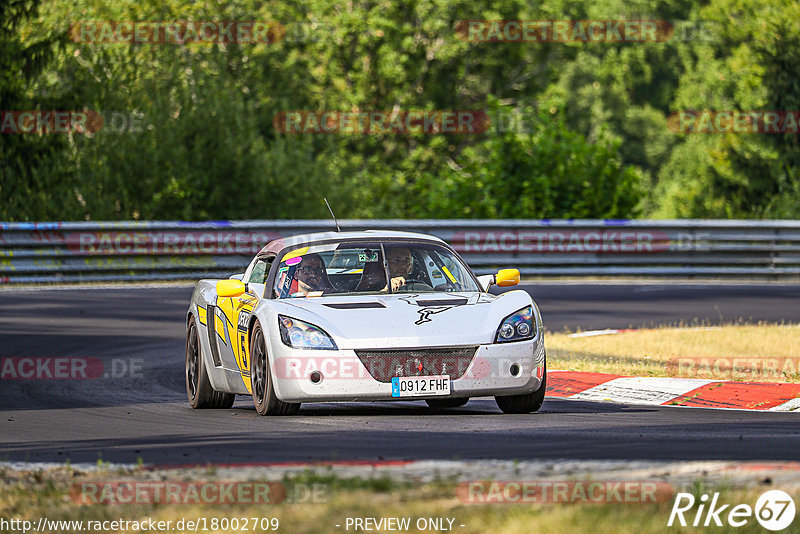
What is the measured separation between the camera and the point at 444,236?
26891 mm

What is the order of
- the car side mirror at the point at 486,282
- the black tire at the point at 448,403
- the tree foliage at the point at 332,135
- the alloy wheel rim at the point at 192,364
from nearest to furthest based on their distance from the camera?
the car side mirror at the point at 486,282 → the black tire at the point at 448,403 → the alloy wheel rim at the point at 192,364 → the tree foliage at the point at 332,135

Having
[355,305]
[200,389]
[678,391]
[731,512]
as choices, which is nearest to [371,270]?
[355,305]

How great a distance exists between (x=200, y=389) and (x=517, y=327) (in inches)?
113

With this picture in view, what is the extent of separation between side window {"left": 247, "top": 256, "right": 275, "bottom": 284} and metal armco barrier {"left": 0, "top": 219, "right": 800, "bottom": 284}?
13.7 metres

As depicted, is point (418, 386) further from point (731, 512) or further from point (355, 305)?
point (731, 512)

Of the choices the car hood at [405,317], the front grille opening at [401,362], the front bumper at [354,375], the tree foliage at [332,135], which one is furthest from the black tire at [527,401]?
the tree foliage at [332,135]

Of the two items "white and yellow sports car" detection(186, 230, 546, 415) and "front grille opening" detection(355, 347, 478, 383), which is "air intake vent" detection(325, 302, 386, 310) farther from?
"front grille opening" detection(355, 347, 478, 383)

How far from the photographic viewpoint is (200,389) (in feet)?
38.8

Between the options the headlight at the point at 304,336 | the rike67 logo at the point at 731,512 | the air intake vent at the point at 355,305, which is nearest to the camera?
the rike67 logo at the point at 731,512

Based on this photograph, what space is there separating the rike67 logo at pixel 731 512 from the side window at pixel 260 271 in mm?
6057

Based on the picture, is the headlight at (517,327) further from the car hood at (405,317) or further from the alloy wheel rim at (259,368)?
the alloy wheel rim at (259,368)

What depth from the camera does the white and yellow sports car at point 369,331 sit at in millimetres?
9992

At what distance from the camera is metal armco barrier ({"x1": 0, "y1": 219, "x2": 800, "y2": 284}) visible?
84.5 ft

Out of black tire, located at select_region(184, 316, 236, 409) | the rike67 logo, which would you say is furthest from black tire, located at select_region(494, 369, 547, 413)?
the rike67 logo
